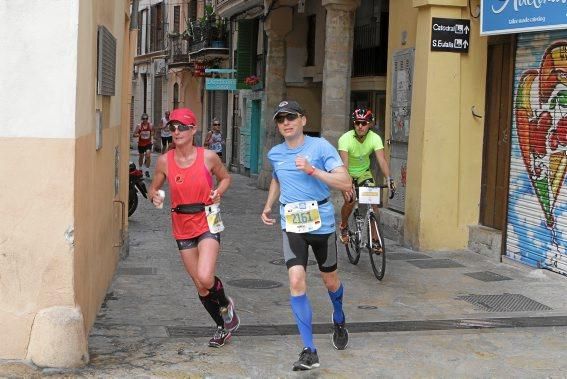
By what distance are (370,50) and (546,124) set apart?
759 cm

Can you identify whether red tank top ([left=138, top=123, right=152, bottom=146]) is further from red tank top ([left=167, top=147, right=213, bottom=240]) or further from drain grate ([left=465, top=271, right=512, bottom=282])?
red tank top ([left=167, top=147, right=213, bottom=240])

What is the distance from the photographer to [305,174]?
21.5ft

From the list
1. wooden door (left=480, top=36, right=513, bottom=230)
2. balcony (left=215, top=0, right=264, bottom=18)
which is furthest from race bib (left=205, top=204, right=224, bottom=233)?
balcony (left=215, top=0, right=264, bottom=18)

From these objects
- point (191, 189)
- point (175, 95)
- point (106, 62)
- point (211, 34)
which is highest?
point (211, 34)

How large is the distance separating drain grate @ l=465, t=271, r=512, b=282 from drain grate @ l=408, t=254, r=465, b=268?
1.72 feet

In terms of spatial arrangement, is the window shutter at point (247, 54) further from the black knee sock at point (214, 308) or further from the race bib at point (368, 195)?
the black knee sock at point (214, 308)

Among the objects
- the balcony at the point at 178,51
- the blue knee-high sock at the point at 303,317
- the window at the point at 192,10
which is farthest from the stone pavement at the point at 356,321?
the window at the point at 192,10

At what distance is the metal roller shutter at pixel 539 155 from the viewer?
10.1 metres

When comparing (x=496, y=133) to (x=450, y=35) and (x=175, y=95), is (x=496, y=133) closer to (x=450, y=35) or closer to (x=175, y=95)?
(x=450, y=35)

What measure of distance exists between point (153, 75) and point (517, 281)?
35.9 metres

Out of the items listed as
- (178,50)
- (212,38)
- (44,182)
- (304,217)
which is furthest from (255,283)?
(178,50)

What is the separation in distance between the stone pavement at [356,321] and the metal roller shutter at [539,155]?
1.04 ft

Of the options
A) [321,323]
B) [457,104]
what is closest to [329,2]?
[457,104]

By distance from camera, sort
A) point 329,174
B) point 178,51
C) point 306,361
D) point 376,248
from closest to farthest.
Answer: point 306,361 < point 329,174 < point 376,248 < point 178,51
